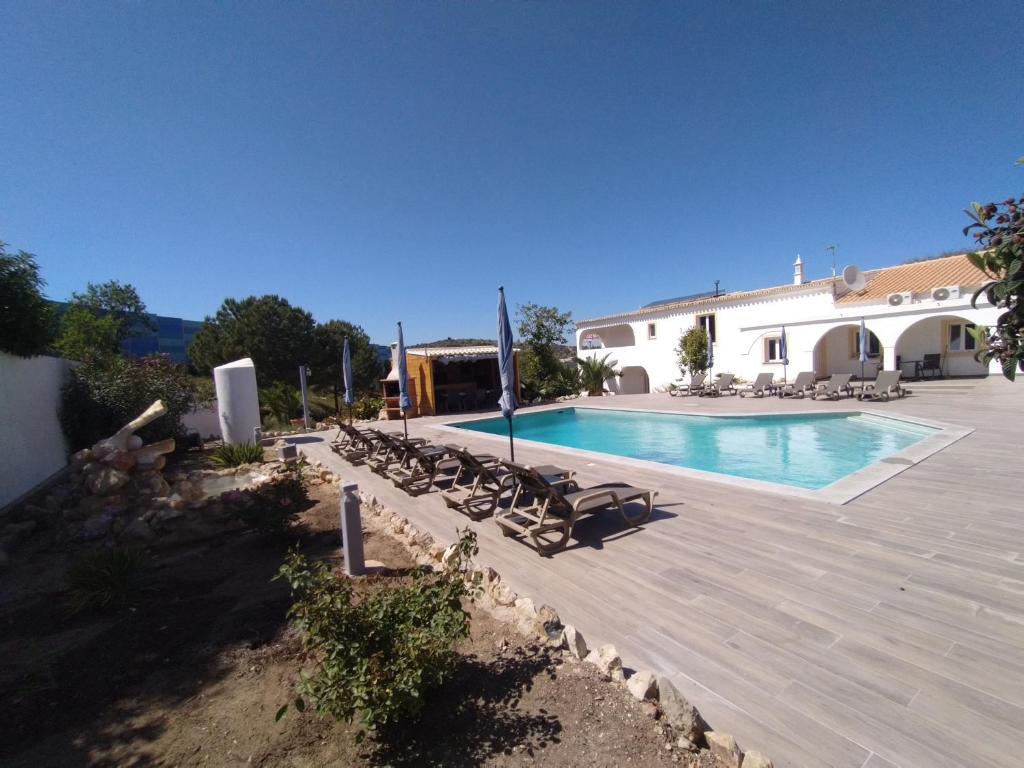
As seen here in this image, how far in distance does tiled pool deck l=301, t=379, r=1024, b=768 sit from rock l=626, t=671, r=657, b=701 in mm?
396

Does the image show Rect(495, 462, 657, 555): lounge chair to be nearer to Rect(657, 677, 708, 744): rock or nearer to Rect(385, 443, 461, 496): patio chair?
Rect(385, 443, 461, 496): patio chair

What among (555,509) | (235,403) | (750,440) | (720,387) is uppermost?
(235,403)

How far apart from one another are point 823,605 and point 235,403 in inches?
625

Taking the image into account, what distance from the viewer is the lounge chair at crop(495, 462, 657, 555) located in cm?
527

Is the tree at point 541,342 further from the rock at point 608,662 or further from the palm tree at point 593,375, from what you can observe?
the rock at point 608,662

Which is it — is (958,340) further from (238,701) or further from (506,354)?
(238,701)

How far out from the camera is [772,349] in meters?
23.0

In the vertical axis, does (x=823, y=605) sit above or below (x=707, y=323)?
below

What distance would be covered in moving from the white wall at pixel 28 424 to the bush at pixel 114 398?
1.25 feet

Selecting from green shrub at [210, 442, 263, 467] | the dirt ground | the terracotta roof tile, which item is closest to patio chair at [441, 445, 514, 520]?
the dirt ground

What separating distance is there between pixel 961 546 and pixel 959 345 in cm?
2421

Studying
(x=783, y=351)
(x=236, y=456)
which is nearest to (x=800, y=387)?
(x=783, y=351)

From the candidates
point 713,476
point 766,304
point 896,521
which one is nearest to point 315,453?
point 713,476

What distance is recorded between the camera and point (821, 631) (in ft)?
11.0
